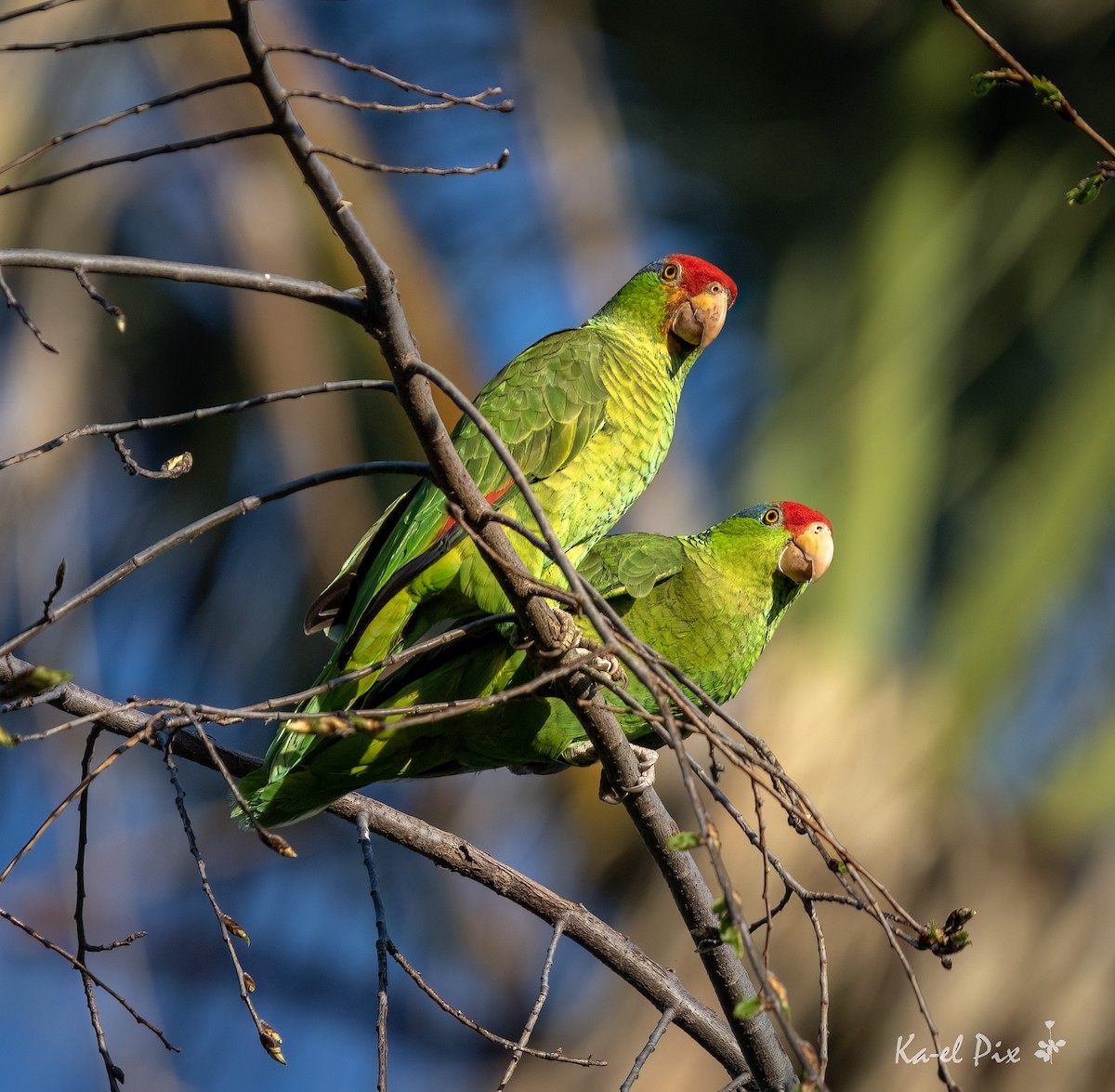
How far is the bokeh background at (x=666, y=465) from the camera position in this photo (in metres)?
5.49

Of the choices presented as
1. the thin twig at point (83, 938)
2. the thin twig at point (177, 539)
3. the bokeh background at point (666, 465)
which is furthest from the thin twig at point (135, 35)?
Answer: the bokeh background at point (666, 465)

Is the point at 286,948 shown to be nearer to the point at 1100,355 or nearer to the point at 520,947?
the point at 520,947

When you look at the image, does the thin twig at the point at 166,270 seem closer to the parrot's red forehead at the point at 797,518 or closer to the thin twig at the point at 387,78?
the thin twig at the point at 387,78

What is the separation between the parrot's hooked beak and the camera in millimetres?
3539

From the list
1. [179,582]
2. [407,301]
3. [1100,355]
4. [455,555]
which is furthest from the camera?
[179,582]

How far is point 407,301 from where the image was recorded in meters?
6.11

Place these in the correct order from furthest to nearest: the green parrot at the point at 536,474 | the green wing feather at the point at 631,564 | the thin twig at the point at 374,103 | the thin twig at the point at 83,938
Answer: the green wing feather at the point at 631,564, the green parrot at the point at 536,474, the thin twig at the point at 83,938, the thin twig at the point at 374,103

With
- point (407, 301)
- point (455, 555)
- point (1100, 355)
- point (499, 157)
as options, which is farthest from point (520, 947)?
point (499, 157)

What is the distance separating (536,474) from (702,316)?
879mm

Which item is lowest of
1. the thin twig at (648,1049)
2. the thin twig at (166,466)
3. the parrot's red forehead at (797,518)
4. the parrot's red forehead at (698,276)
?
the thin twig at (648,1049)

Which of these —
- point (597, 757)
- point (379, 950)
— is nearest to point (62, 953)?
point (379, 950)

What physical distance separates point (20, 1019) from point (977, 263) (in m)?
8.68

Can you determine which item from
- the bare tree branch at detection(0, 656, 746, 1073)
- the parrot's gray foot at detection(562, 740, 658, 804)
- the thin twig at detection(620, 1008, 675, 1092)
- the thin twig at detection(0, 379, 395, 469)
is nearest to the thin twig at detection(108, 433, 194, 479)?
the thin twig at detection(0, 379, 395, 469)

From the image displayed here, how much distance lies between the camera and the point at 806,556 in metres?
3.54
